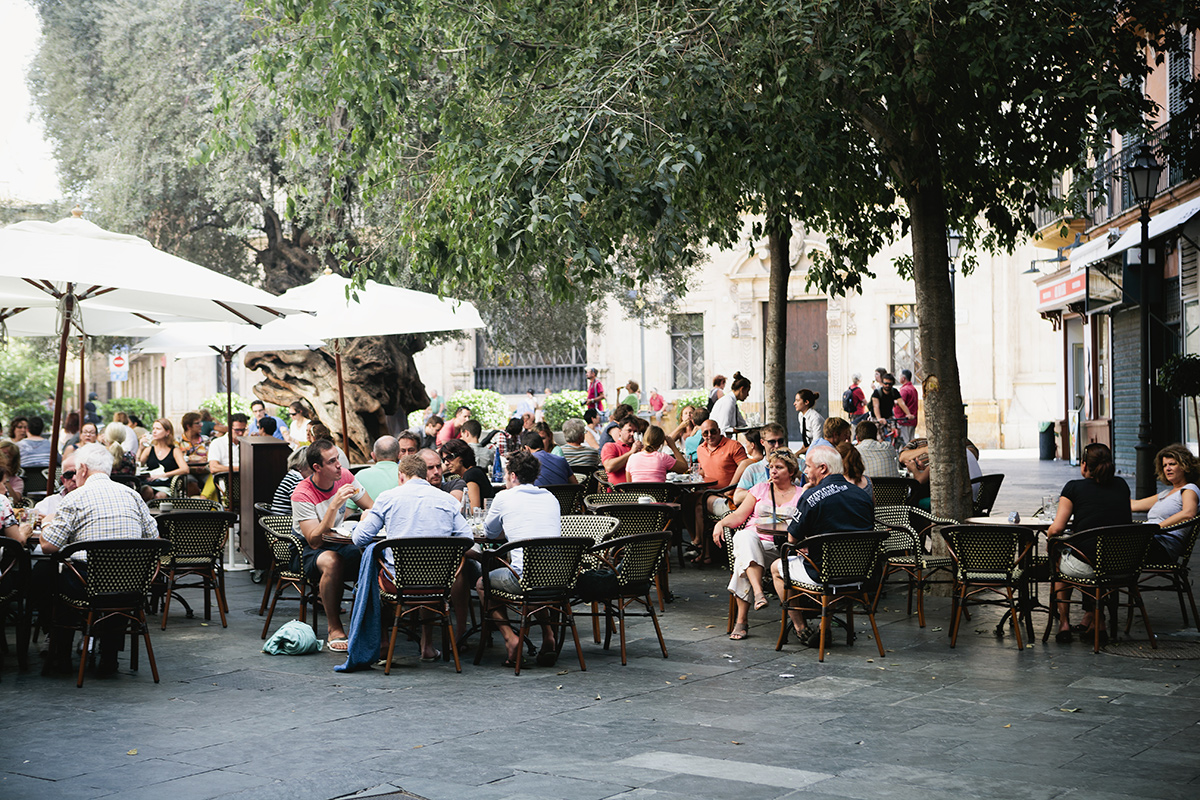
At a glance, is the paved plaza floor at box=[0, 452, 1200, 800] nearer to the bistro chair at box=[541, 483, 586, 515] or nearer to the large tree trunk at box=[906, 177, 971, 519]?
the large tree trunk at box=[906, 177, 971, 519]

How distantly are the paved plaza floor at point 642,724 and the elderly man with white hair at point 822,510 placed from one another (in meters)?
0.52

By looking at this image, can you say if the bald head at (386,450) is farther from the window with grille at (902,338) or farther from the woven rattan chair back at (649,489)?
the window with grille at (902,338)

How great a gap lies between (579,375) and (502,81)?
988 inches

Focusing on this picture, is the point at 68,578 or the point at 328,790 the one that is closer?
the point at 328,790

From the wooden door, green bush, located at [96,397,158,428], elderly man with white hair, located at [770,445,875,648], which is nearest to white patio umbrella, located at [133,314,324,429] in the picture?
elderly man with white hair, located at [770,445,875,648]

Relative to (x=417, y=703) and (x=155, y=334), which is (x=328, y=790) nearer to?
(x=417, y=703)

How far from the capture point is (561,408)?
32.0m

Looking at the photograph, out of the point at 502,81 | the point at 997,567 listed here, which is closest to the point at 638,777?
the point at 997,567

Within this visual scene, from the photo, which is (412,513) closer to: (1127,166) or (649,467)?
(649,467)

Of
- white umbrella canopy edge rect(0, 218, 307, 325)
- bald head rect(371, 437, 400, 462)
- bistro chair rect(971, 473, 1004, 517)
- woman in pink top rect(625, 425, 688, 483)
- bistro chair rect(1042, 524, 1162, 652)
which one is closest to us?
bistro chair rect(1042, 524, 1162, 652)

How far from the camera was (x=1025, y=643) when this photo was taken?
7605 mm

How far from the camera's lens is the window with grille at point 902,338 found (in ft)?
106

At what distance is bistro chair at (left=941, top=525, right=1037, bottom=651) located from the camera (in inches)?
294

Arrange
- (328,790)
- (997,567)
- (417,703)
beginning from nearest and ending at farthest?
(328,790) < (417,703) < (997,567)
